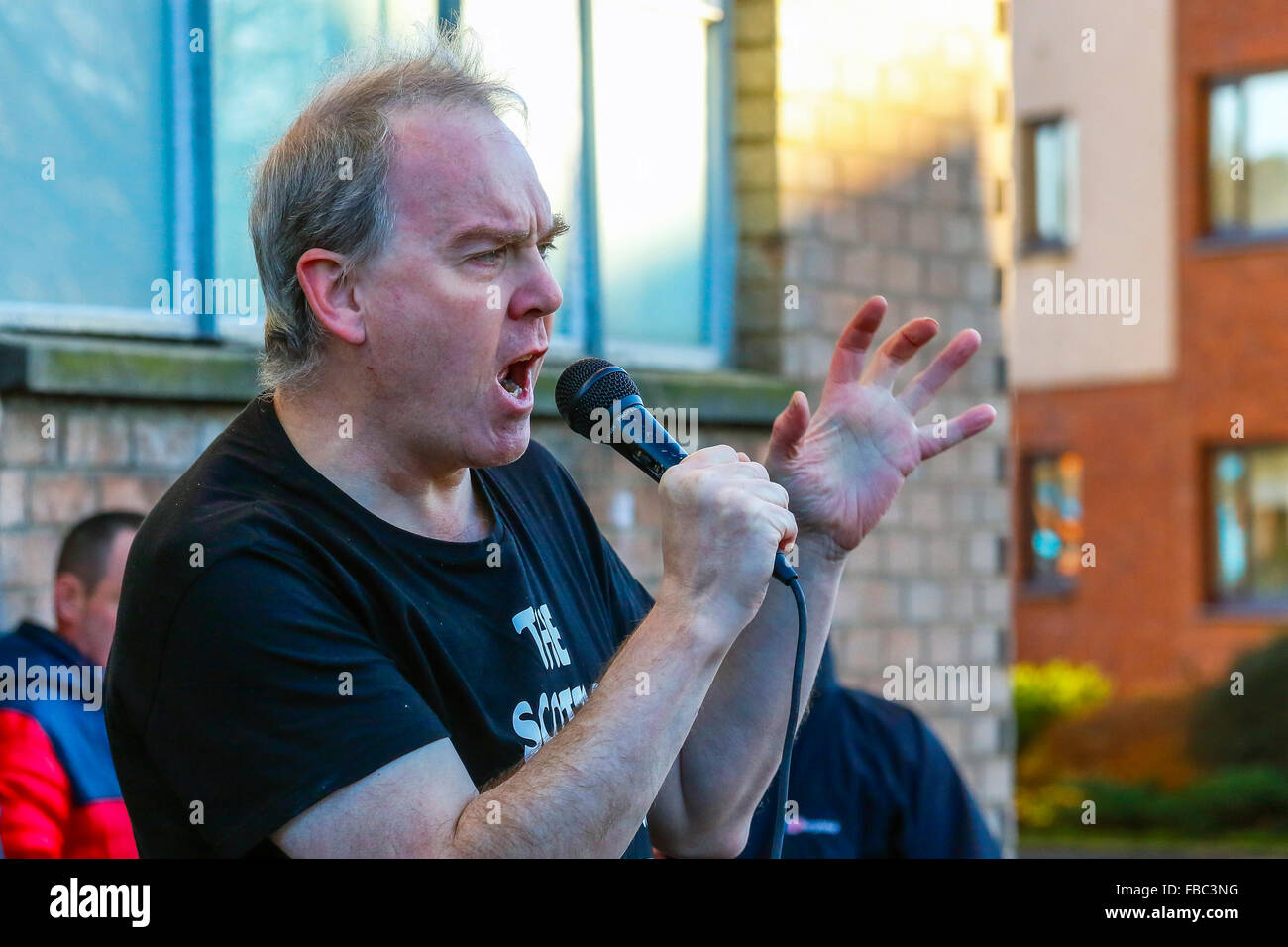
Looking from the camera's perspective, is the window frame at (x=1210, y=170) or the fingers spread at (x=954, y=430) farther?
the window frame at (x=1210, y=170)

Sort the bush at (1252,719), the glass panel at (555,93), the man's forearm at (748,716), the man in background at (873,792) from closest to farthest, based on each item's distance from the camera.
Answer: the man's forearm at (748,716), the man in background at (873,792), the glass panel at (555,93), the bush at (1252,719)

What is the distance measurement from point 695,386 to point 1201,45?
11.5 m

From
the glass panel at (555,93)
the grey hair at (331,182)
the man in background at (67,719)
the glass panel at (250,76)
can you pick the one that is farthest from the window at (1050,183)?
the grey hair at (331,182)

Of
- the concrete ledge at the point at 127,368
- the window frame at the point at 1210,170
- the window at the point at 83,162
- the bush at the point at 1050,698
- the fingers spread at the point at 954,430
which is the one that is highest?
the window frame at the point at 1210,170

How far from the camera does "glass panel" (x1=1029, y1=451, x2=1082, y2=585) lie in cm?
1720

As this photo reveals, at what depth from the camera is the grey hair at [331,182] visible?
209 centimetres

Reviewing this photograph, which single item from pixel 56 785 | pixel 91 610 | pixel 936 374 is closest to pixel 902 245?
pixel 91 610

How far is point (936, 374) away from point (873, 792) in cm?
178

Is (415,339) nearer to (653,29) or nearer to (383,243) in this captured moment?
(383,243)

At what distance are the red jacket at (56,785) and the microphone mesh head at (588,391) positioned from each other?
1.91 metres

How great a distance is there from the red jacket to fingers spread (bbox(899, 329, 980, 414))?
2081 millimetres

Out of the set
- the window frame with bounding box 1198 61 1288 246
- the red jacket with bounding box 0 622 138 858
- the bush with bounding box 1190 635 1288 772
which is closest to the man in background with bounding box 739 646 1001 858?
the red jacket with bounding box 0 622 138 858

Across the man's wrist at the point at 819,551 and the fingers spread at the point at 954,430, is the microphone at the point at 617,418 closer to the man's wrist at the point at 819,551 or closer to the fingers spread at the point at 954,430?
Answer: the man's wrist at the point at 819,551
